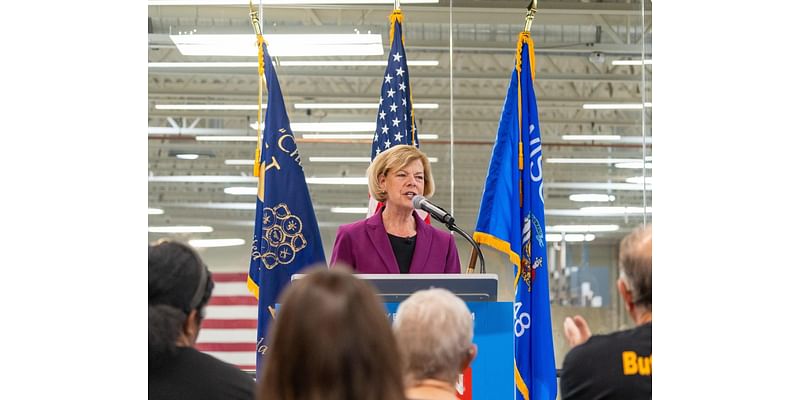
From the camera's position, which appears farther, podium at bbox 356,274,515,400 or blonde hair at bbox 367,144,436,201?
blonde hair at bbox 367,144,436,201

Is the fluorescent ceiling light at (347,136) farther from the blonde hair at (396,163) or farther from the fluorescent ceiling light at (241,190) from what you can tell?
the blonde hair at (396,163)

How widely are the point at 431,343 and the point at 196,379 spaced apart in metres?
0.48

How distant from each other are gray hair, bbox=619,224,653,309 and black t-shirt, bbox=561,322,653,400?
9 cm

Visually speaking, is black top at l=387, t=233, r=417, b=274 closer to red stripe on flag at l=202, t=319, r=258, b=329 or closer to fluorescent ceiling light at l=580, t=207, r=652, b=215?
red stripe on flag at l=202, t=319, r=258, b=329

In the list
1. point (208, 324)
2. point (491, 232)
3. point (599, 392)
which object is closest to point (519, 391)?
point (491, 232)

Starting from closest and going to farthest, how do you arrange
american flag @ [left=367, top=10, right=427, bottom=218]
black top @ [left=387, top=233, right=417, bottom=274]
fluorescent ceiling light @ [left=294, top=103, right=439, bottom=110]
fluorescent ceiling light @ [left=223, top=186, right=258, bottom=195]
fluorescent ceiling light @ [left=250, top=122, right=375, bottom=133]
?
black top @ [left=387, top=233, right=417, bottom=274]
american flag @ [left=367, top=10, right=427, bottom=218]
fluorescent ceiling light @ [left=250, top=122, right=375, bottom=133]
fluorescent ceiling light @ [left=294, top=103, right=439, bottom=110]
fluorescent ceiling light @ [left=223, top=186, right=258, bottom=195]

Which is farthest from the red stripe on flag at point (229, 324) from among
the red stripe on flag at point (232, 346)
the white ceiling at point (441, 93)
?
the white ceiling at point (441, 93)

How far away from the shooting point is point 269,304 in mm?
3723

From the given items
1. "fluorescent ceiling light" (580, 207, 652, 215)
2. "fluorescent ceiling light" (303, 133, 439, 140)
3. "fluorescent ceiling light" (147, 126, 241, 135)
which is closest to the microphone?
"fluorescent ceiling light" (303, 133, 439, 140)

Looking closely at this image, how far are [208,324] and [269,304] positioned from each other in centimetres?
998

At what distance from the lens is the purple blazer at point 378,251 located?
3158 mm

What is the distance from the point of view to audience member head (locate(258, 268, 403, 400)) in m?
A: 1.26
